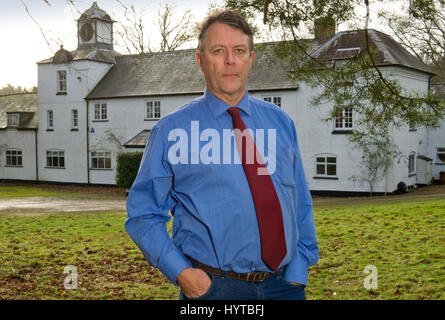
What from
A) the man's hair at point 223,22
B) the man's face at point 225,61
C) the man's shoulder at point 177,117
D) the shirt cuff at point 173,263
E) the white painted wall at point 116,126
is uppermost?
the white painted wall at point 116,126

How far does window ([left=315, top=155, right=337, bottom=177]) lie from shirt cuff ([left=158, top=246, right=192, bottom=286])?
24.7 m

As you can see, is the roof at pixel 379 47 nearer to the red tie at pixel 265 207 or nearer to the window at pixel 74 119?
the window at pixel 74 119

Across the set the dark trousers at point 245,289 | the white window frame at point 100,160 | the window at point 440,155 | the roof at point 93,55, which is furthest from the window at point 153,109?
the dark trousers at point 245,289

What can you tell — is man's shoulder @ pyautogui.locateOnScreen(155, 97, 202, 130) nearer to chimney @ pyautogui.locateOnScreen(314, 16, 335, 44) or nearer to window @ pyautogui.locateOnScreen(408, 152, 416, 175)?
chimney @ pyautogui.locateOnScreen(314, 16, 335, 44)

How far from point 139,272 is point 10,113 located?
112 feet

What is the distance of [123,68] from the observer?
1358 inches

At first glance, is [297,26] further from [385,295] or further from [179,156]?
[179,156]

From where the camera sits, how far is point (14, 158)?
125 ft

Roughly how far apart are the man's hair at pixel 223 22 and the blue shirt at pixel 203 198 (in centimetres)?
34

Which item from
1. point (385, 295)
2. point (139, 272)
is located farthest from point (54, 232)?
point (385, 295)

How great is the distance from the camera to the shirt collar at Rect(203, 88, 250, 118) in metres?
2.71

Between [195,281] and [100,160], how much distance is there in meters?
32.0

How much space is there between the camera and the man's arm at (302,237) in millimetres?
2686

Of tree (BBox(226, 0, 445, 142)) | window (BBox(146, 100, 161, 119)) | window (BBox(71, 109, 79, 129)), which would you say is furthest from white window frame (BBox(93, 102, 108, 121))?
tree (BBox(226, 0, 445, 142))
